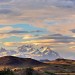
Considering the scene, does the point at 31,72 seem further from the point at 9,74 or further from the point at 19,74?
the point at 9,74

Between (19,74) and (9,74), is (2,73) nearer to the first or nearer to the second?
(9,74)

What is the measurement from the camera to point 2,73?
82.6m

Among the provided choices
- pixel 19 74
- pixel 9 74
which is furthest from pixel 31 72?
pixel 9 74

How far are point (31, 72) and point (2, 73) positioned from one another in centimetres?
1302

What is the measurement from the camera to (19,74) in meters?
89.2

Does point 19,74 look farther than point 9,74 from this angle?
Yes

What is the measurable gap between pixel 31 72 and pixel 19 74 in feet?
17.3

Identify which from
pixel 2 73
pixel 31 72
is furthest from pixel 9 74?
pixel 31 72

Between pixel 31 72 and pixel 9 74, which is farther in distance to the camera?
pixel 31 72

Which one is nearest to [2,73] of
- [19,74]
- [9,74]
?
[9,74]

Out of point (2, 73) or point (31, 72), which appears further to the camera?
point (31, 72)

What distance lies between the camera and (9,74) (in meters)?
82.6

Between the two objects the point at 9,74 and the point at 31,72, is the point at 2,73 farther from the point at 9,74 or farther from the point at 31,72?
the point at 31,72

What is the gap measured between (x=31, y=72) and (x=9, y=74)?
12088 mm
